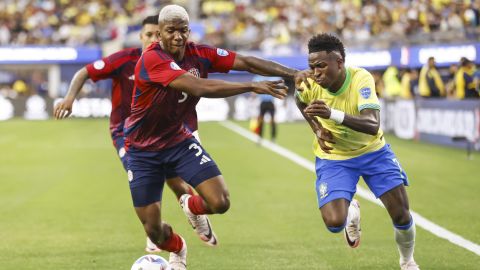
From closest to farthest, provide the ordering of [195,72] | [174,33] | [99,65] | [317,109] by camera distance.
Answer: [317,109]
[174,33]
[195,72]
[99,65]

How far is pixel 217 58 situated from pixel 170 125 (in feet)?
2.61

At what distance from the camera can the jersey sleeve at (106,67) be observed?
1045 cm

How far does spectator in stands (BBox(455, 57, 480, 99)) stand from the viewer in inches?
987

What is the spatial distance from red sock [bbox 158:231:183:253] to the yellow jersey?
156 cm

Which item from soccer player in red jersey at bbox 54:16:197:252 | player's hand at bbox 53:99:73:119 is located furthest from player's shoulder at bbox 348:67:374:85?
player's hand at bbox 53:99:73:119

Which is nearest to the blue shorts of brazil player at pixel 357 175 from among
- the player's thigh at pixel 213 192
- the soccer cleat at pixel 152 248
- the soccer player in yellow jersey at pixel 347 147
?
the soccer player in yellow jersey at pixel 347 147

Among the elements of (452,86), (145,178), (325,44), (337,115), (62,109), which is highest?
(325,44)

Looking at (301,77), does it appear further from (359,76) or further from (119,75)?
(119,75)

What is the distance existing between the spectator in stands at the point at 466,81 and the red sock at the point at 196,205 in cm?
1731

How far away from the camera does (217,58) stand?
8.66 metres

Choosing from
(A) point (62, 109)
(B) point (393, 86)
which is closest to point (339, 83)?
(A) point (62, 109)

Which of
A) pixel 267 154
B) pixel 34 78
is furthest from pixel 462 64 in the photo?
pixel 34 78

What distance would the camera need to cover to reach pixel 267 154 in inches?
923

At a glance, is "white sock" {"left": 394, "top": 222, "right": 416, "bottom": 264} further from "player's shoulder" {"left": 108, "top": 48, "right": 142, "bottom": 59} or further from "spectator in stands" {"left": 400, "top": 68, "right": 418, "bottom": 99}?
"spectator in stands" {"left": 400, "top": 68, "right": 418, "bottom": 99}
